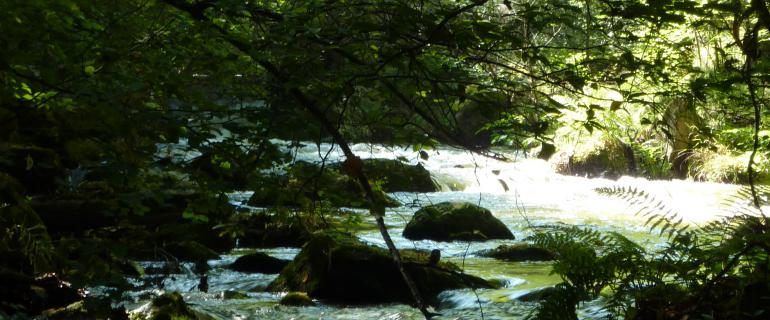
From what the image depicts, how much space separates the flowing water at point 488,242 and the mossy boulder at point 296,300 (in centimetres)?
9

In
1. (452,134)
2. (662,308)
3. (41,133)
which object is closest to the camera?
(452,134)

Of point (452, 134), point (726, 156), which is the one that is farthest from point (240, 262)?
point (726, 156)

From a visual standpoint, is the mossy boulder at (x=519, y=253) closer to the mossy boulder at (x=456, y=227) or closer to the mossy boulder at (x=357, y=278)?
the mossy boulder at (x=456, y=227)

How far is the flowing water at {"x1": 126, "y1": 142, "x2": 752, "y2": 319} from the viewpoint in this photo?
616 centimetres

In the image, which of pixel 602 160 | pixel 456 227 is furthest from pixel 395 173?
pixel 602 160

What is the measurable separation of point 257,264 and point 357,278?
1.68 m

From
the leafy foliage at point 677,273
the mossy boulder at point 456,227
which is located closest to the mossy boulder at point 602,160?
the mossy boulder at point 456,227

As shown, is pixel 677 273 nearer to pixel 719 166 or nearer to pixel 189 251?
pixel 189 251

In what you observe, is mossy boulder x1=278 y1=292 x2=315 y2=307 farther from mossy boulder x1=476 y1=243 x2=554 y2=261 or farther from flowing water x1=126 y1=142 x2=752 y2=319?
mossy boulder x1=476 y1=243 x2=554 y2=261

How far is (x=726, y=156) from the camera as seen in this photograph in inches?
624

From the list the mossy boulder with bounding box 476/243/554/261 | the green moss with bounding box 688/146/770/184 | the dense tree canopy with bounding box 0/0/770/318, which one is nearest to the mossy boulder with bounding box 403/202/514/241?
the mossy boulder with bounding box 476/243/554/261

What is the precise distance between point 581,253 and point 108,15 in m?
3.01

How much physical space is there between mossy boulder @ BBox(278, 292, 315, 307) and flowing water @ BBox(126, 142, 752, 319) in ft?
0.30

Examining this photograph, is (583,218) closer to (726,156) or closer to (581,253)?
(726,156)
